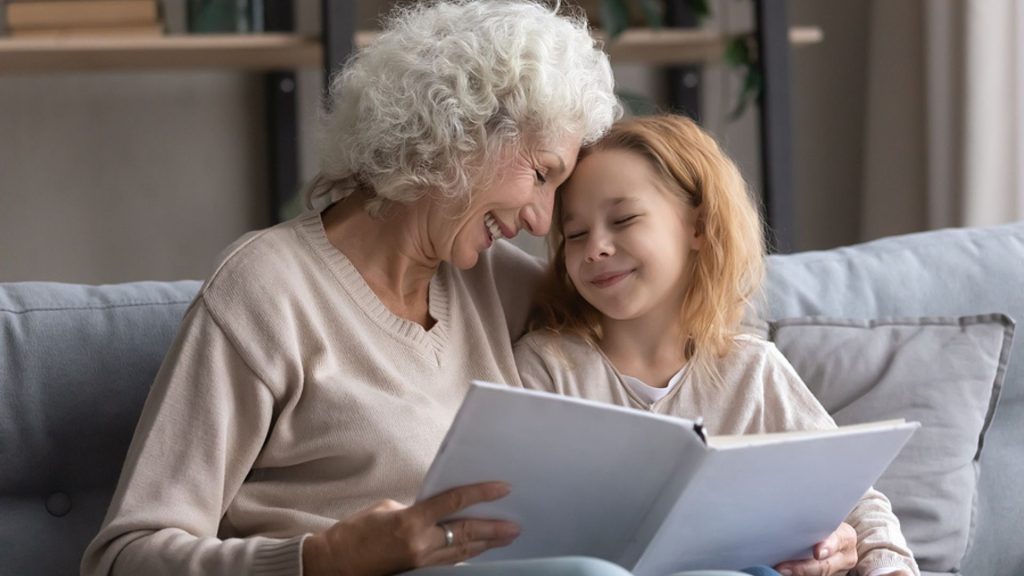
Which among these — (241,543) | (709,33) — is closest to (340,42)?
(709,33)

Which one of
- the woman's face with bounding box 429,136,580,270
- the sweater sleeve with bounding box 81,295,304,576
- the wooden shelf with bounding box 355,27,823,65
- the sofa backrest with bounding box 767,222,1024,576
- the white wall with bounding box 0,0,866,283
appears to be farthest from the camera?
the white wall with bounding box 0,0,866,283

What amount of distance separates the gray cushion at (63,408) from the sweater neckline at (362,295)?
27cm

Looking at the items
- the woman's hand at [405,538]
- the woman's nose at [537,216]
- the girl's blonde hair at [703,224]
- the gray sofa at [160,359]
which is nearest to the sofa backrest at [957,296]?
the gray sofa at [160,359]

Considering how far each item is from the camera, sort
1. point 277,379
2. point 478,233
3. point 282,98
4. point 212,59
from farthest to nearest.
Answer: point 282,98 → point 212,59 → point 478,233 → point 277,379

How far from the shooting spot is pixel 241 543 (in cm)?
130

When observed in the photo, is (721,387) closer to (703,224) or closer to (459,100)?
(703,224)

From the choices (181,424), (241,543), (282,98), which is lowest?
(241,543)

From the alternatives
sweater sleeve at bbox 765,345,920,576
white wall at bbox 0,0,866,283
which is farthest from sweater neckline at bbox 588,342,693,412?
white wall at bbox 0,0,866,283

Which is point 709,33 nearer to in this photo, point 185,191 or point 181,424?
point 185,191

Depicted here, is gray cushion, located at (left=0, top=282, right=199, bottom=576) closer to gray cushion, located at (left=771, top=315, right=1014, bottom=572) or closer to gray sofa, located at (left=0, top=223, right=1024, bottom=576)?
gray sofa, located at (left=0, top=223, right=1024, bottom=576)

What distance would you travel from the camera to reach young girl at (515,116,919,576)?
1618 mm

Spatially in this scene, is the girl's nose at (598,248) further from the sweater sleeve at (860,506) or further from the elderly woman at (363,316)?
the sweater sleeve at (860,506)

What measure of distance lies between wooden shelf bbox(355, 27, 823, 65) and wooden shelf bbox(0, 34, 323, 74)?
0.19 meters

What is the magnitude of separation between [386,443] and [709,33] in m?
1.75
